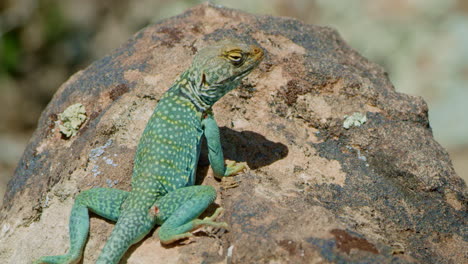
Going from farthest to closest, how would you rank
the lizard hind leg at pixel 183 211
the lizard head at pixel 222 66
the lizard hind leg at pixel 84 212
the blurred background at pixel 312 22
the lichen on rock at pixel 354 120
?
the blurred background at pixel 312 22
the lichen on rock at pixel 354 120
the lizard head at pixel 222 66
the lizard hind leg at pixel 84 212
the lizard hind leg at pixel 183 211

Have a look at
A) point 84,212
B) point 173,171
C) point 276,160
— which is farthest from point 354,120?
point 84,212

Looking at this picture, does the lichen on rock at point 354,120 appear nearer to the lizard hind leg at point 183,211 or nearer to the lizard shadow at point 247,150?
the lizard shadow at point 247,150

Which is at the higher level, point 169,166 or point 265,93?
point 265,93

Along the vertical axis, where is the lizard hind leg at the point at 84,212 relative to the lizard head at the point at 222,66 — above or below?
below

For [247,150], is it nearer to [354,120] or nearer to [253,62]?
[253,62]

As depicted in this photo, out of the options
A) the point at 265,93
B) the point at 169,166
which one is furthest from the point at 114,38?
the point at 169,166

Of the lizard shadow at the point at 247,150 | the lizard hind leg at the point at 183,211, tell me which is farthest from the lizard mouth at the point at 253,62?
the lizard hind leg at the point at 183,211

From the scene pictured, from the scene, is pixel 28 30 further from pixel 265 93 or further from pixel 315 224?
pixel 315 224

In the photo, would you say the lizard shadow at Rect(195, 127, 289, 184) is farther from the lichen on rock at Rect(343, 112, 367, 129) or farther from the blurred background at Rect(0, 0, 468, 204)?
the blurred background at Rect(0, 0, 468, 204)
